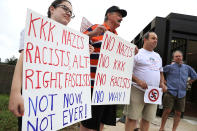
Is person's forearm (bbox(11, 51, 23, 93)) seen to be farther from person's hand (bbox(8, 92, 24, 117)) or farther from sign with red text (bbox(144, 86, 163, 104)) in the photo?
sign with red text (bbox(144, 86, 163, 104))

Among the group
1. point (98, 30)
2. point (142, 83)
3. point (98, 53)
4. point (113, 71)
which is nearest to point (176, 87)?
point (142, 83)

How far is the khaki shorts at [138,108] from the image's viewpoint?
7.12 feet

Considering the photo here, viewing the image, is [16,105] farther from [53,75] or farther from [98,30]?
[98,30]

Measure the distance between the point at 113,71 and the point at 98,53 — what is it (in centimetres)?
25

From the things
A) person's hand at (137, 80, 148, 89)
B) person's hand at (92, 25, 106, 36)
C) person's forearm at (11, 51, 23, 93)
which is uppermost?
person's hand at (92, 25, 106, 36)

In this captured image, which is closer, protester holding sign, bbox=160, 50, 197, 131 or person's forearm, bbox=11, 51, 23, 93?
person's forearm, bbox=11, 51, 23, 93

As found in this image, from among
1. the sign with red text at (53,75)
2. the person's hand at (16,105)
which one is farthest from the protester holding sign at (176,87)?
the person's hand at (16,105)

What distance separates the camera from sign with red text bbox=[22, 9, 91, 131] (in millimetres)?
1017

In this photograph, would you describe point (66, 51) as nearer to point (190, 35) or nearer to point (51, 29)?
point (51, 29)

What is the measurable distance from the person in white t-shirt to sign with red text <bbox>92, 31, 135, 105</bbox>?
25cm

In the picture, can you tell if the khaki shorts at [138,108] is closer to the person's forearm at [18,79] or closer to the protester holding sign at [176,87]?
the protester holding sign at [176,87]

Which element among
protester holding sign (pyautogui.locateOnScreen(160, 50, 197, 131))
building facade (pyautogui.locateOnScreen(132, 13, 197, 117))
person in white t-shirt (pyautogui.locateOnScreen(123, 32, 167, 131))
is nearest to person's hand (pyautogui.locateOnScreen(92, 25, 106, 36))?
person in white t-shirt (pyautogui.locateOnScreen(123, 32, 167, 131))

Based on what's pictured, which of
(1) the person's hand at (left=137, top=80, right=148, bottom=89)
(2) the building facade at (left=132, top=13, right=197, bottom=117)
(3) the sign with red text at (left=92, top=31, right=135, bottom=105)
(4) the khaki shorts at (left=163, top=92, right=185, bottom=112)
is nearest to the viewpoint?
(3) the sign with red text at (left=92, top=31, right=135, bottom=105)

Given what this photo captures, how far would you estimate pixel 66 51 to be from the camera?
4.27 ft
